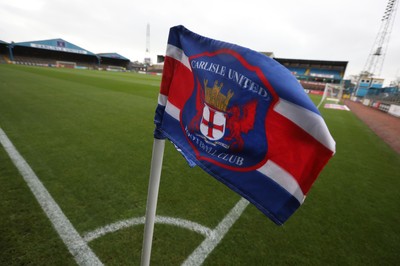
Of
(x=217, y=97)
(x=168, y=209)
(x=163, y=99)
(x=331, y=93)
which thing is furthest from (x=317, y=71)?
(x=217, y=97)

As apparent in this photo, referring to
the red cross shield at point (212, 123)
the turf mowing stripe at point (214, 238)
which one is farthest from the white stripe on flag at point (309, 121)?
the turf mowing stripe at point (214, 238)

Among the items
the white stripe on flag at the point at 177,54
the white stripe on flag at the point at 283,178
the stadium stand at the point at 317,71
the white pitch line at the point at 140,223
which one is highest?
the stadium stand at the point at 317,71

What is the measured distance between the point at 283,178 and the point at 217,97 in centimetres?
50

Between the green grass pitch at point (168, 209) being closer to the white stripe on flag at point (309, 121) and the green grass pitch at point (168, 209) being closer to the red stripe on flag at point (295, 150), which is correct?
the red stripe on flag at point (295, 150)

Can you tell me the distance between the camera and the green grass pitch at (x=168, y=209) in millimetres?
2025

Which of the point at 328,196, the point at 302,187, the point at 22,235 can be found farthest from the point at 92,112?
the point at 302,187

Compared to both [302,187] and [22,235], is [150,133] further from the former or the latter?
[302,187]

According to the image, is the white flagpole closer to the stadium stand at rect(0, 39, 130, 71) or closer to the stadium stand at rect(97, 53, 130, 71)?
the stadium stand at rect(0, 39, 130, 71)

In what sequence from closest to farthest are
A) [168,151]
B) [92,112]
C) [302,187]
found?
[302,187]
[168,151]
[92,112]

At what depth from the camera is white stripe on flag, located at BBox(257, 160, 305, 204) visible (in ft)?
2.91

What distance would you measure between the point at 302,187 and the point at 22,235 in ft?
8.32

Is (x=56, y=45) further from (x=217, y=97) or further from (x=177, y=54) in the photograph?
(x=217, y=97)

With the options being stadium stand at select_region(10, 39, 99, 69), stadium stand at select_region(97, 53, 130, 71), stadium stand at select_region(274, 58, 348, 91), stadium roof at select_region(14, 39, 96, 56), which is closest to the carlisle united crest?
stadium stand at select_region(274, 58, 348, 91)

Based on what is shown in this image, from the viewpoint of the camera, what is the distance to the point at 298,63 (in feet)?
199
